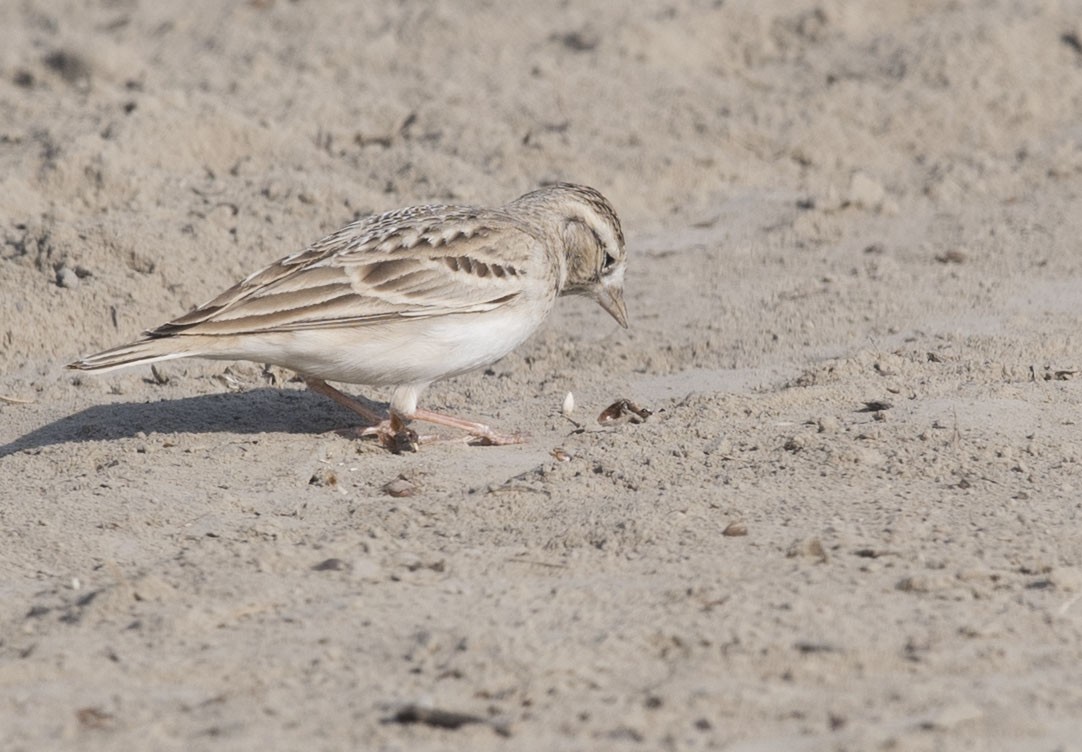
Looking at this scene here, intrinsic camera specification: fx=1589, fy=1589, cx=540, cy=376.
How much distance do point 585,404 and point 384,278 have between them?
125 cm

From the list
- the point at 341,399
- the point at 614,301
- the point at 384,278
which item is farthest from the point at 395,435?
the point at 614,301

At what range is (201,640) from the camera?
4.88 meters

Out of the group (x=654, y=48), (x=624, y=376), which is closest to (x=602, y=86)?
(x=654, y=48)

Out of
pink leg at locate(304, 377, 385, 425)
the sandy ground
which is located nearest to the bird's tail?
the sandy ground

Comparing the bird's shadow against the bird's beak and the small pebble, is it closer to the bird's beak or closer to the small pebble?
the small pebble

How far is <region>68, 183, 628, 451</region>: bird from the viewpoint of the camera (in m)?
6.78

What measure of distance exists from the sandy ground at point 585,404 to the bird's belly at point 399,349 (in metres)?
0.35

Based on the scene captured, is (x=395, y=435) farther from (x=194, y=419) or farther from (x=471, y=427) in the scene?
(x=194, y=419)

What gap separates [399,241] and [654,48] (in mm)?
6047

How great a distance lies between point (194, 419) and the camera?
7.48 metres

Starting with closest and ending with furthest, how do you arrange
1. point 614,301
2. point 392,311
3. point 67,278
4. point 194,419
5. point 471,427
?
point 392,311, point 471,427, point 194,419, point 614,301, point 67,278

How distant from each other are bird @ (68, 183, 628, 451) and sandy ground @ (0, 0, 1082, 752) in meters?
0.35

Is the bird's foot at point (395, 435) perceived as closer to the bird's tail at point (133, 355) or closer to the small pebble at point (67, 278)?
the bird's tail at point (133, 355)

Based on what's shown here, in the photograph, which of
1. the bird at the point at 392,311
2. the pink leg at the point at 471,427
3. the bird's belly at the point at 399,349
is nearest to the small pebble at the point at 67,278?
the bird at the point at 392,311
